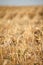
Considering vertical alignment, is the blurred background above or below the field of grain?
above

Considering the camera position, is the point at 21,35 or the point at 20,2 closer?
the point at 21,35

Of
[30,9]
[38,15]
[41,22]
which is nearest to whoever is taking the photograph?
[41,22]

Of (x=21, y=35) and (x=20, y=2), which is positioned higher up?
(x=20, y=2)

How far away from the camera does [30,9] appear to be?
7.68 ft

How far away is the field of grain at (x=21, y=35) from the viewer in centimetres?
138

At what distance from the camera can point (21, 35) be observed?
1.69 m

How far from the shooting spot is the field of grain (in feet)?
4.53

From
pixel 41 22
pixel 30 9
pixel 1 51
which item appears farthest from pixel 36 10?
pixel 1 51

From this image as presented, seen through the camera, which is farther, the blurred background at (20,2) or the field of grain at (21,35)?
the blurred background at (20,2)

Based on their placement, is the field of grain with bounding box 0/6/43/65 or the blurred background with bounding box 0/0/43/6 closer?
the field of grain with bounding box 0/6/43/65

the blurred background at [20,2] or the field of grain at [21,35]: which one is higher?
the blurred background at [20,2]

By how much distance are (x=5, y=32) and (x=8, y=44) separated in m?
0.26

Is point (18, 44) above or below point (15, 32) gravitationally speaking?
below

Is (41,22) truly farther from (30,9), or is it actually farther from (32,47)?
(32,47)
